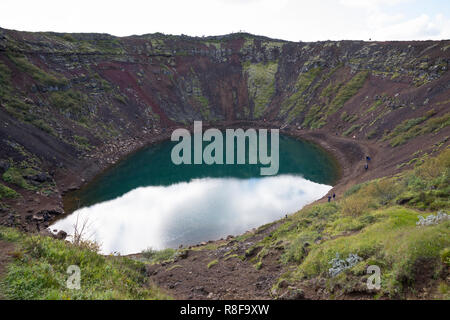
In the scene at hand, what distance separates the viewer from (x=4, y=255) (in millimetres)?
9805

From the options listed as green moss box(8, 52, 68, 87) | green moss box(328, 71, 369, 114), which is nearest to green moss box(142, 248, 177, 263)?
green moss box(8, 52, 68, 87)

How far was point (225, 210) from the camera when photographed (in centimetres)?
3103

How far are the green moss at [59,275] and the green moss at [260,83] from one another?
→ 65.3 m

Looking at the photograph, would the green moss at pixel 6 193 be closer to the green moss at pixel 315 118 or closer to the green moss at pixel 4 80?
the green moss at pixel 4 80

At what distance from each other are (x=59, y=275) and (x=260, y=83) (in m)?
74.7

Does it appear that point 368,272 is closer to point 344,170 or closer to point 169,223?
point 169,223

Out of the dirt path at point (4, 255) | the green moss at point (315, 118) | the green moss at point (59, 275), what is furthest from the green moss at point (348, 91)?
the dirt path at point (4, 255)

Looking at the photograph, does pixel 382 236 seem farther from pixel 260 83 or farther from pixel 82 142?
pixel 260 83

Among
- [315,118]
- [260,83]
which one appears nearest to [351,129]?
[315,118]

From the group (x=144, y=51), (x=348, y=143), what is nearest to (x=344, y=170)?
(x=348, y=143)

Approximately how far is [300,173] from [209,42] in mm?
59563

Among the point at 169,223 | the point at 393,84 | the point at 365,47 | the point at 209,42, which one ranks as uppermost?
the point at 209,42

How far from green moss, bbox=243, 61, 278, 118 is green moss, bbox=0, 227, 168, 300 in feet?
214

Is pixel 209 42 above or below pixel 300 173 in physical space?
above
